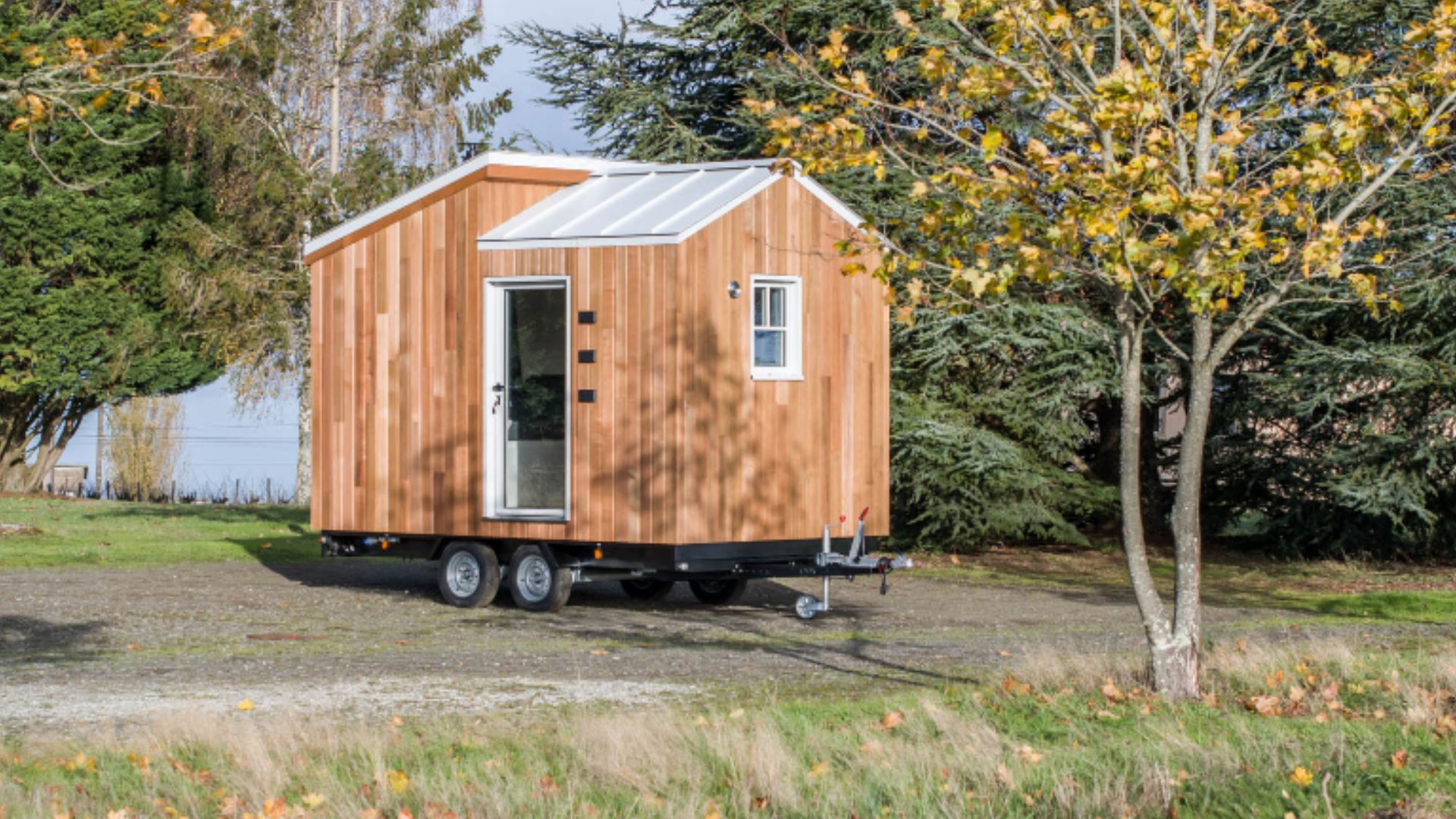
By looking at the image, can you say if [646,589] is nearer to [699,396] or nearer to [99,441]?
[699,396]

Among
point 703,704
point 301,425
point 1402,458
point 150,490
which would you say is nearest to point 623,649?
point 703,704

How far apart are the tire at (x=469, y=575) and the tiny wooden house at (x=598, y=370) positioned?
3.8 inches

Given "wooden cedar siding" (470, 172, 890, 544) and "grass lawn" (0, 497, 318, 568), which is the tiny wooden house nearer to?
"wooden cedar siding" (470, 172, 890, 544)

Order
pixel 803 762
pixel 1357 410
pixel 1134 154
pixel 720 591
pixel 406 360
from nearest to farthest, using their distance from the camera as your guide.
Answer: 1. pixel 803 762
2. pixel 1134 154
3. pixel 406 360
4. pixel 720 591
5. pixel 1357 410

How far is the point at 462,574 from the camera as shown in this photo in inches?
613

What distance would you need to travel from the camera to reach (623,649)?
487 inches

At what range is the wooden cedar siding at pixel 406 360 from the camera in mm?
15375

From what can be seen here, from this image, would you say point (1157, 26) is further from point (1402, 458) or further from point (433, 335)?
point (1402, 458)

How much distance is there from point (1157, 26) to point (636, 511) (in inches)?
240

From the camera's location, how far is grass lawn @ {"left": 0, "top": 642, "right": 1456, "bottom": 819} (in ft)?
21.9

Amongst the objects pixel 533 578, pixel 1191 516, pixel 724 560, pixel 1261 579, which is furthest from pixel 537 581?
pixel 1261 579

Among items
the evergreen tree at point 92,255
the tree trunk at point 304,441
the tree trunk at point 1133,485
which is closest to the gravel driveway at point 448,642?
the tree trunk at point 1133,485

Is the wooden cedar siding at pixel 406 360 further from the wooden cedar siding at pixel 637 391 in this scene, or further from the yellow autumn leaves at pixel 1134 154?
the yellow autumn leaves at pixel 1134 154

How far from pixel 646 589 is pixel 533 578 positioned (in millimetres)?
1992
